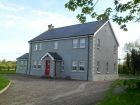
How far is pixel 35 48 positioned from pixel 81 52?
13107 millimetres

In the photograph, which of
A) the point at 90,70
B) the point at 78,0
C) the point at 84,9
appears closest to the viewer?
the point at 78,0

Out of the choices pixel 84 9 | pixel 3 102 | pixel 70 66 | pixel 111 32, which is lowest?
pixel 3 102

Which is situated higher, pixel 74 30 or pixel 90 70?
pixel 74 30

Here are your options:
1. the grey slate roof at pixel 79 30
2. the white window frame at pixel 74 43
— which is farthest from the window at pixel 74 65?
the grey slate roof at pixel 79 30

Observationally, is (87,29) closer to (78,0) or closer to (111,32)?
(111,32)

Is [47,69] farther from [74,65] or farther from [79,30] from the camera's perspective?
[79,30]

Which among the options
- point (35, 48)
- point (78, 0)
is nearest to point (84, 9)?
point (78, 0)

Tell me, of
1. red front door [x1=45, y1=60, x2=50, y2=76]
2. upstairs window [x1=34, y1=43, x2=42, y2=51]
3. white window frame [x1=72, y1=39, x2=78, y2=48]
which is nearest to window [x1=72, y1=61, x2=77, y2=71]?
white window frame [x1=72, y1=39, x2=78, y2=48]

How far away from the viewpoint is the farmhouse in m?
35.9

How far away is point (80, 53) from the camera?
3700 cm

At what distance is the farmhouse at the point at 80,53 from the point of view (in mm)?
35869

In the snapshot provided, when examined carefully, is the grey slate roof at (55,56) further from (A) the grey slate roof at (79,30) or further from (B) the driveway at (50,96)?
(B) the driveway at (50,96)

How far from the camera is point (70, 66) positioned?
3838 cm

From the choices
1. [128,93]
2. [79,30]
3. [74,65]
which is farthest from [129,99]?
[79,30]
